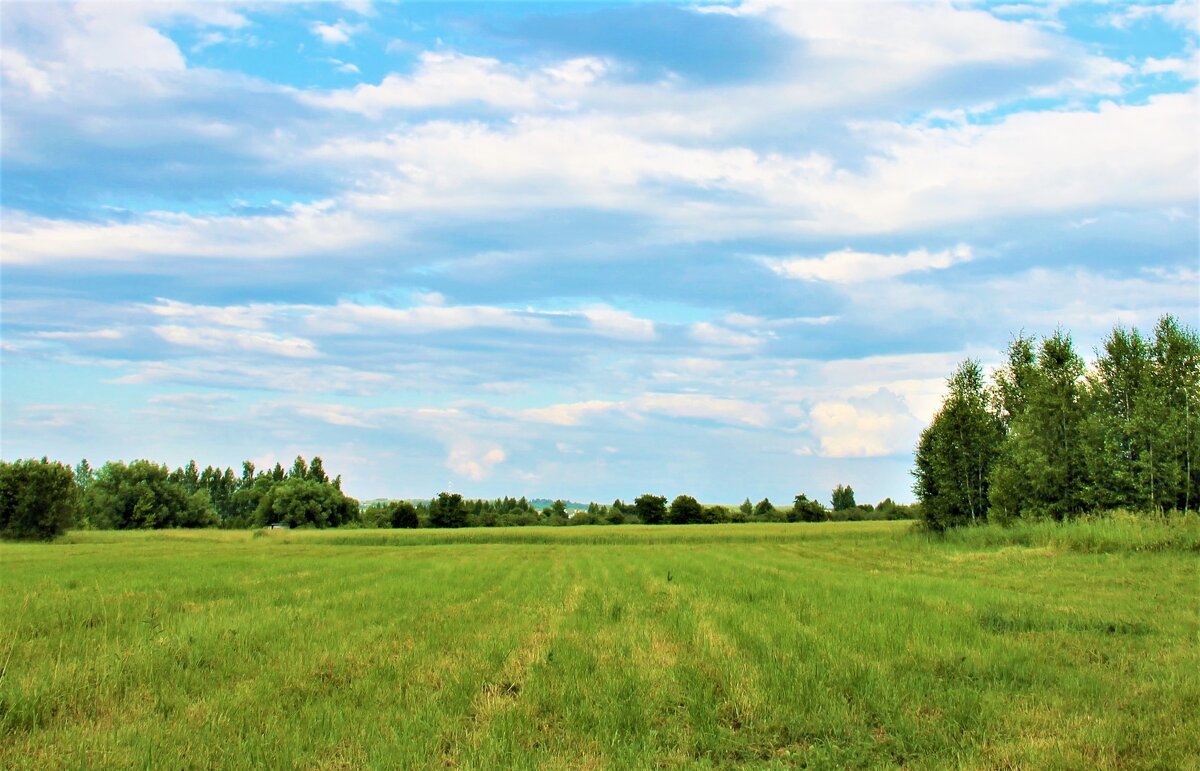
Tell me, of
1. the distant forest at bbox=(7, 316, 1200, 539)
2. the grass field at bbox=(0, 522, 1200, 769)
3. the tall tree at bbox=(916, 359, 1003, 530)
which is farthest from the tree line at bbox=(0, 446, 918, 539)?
the grass field at bbox=(0, 522, 1200, 769)

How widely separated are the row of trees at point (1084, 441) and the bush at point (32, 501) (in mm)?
89739

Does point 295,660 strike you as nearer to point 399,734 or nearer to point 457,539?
point 399,734

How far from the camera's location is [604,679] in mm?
8500

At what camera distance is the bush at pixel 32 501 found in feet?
265

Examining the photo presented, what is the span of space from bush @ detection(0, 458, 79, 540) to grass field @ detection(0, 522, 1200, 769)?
8114cm

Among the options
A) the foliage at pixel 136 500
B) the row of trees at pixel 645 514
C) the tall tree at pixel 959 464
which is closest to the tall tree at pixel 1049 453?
the tall tree at pixel 959 464

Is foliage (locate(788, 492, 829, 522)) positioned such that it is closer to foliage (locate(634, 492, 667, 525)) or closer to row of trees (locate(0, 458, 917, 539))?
row of trees (locate(0, 458, 917, 539))

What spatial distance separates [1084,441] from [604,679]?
47364 mm

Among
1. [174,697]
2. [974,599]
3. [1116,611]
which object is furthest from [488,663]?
[1116,611]

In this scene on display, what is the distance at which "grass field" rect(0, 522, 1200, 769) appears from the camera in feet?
20.6

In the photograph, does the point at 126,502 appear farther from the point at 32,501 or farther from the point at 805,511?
the point at 805,511

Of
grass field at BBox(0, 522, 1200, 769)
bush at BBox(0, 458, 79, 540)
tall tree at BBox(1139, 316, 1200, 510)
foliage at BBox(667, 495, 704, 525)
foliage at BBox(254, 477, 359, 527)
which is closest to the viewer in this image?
grass field at BBox(0, 522, 1200, 769)

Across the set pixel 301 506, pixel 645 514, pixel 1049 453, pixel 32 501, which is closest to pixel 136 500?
pixel 301 506

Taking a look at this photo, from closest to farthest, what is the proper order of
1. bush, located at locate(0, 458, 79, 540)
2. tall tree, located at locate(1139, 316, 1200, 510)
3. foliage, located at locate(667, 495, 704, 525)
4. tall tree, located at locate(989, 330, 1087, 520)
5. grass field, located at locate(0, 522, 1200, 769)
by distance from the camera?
1. grass field, located at locate(0, 522, 1200, 769)
2. tall tree, located at locate(1139, 316, 1200, 510)
3. tall tree, located at locate(989, 330, 1087, 520)
4. bush, located at locate(0, 458, 79, 540)
5. foliage, located at locate(667, 495, 704, 525)
